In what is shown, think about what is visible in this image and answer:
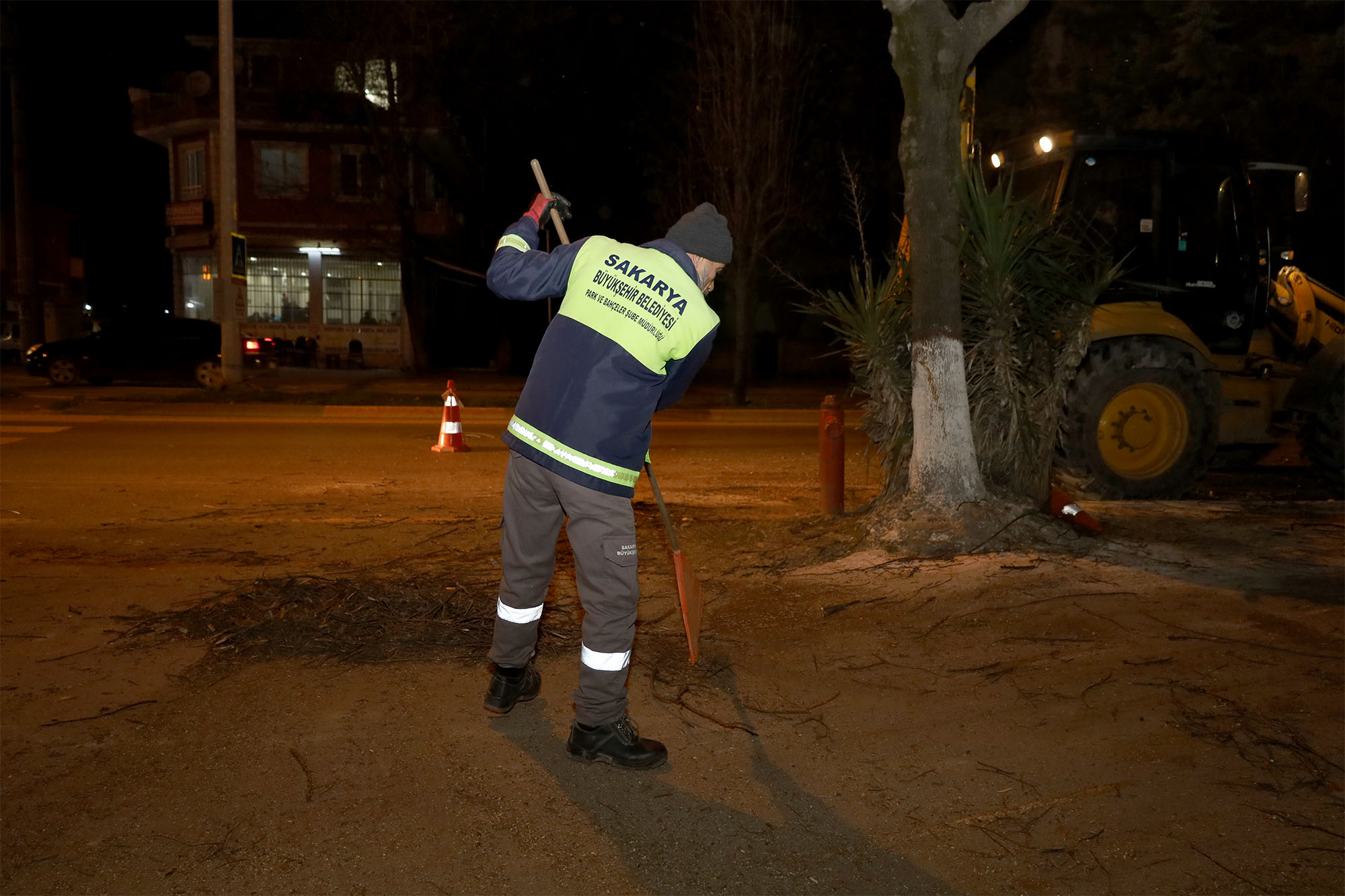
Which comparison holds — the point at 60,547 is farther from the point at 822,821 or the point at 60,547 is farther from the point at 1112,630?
the point at 1112,630

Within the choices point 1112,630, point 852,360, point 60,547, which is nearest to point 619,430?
point 1112,630

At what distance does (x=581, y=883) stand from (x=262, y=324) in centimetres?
3287

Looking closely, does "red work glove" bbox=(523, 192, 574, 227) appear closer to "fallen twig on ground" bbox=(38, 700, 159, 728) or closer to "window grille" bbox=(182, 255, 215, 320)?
"fallen twig on ground" bbox=(38, 700, 159, 728)

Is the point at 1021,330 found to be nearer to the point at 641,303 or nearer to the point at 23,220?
the point at 641,303

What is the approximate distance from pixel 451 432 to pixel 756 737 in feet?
28.3

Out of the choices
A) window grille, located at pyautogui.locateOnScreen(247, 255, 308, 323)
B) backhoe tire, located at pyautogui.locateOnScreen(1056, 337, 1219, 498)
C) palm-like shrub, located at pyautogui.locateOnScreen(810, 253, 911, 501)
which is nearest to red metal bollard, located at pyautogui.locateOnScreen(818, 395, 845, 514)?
palm-like shrub, located at pyautogui.locateOnScreen(810, 253, 911, 501)

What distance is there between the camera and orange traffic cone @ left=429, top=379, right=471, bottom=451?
12062 millimetres

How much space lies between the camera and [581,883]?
3.02m

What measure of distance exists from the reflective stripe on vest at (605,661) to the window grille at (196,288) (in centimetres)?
3407

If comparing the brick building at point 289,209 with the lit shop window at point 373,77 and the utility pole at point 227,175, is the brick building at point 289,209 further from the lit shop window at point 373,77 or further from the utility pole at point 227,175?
the utility pole at point 227,175

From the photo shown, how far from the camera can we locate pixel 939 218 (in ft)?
21.9

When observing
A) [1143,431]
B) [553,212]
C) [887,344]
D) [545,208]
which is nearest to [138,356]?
[887,344]

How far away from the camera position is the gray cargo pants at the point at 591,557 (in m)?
3.81

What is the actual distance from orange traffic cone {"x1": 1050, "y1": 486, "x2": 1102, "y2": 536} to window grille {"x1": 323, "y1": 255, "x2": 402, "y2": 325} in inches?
1115
